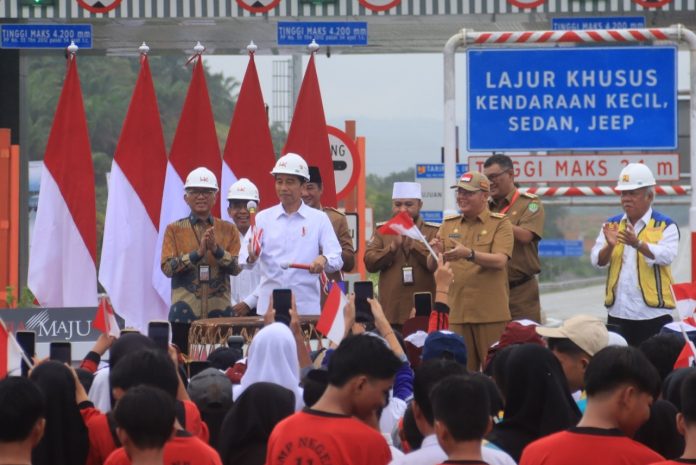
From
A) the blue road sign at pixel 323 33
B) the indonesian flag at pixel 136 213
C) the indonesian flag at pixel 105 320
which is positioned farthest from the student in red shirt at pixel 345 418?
the blue road sign at pixel 323 33

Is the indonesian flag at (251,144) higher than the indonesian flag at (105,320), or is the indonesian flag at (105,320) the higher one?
the indonesian flag at (251,144)

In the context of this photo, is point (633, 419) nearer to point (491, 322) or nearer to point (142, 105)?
point (491, 322)

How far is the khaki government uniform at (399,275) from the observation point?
11.2m

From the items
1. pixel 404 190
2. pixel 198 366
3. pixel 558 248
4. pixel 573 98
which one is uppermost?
pixel 573 98

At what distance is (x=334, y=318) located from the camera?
7.13 meters

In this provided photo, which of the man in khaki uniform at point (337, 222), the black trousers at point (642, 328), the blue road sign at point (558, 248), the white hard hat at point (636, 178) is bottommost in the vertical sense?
the blue road sign at point (558, 248)

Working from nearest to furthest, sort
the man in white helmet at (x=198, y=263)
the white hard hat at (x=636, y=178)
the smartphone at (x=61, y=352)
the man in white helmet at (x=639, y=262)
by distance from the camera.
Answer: the smartphone at (x=61, y=352), the man in white helmet at (x=639, y=262), the white hard hat at (x=636, y=178), the man in white helmet at (x=198, y=263)

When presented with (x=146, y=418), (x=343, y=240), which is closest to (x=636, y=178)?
(x=343, y=240)

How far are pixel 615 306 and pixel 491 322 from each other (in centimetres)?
92

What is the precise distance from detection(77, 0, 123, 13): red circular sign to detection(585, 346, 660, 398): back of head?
1268cm

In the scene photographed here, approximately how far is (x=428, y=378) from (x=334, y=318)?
1514 mm

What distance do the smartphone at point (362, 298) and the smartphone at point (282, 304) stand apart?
350mm

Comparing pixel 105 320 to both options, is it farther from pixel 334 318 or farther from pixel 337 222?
pixel 337 222

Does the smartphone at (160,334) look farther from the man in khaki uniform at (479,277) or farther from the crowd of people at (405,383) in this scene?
the man in khaki uniform at (479,277)
